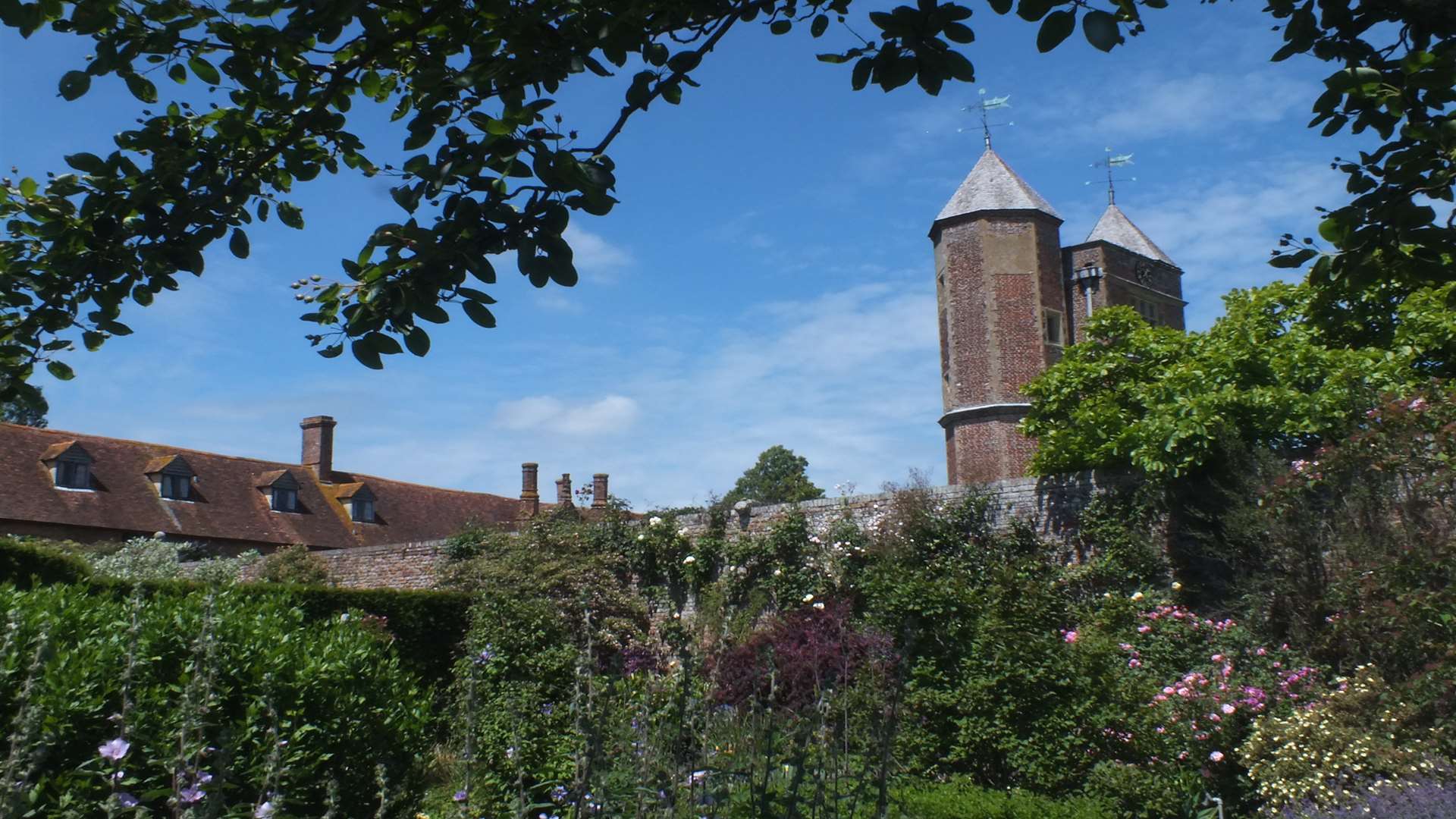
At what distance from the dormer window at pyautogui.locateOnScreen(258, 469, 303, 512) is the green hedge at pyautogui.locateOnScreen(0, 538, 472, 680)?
1555 cm

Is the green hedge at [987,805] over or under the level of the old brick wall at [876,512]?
under

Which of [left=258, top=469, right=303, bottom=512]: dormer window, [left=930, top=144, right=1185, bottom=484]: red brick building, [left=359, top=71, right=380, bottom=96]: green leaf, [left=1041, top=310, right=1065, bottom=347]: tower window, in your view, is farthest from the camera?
[left=258, top=469, right=303, bottom=512]: dormer window

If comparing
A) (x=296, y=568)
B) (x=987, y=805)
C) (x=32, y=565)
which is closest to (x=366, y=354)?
(x=987, y=805)

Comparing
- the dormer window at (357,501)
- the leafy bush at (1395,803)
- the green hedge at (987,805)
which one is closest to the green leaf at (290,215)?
the green hedge at (987,805)

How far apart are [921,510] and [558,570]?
458cm

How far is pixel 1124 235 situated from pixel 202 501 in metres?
24.3

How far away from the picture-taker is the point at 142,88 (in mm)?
3699

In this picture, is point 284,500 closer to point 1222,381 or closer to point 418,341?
point 1222,381

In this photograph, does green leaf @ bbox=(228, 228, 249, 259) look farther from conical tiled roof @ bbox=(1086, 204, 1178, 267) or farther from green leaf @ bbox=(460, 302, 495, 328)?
conical tiled roof @ bbox=(1086, 204, 1178, 267)

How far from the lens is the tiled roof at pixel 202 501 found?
82.0 feet

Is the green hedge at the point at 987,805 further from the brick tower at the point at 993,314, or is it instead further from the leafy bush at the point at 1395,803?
the brick tower at the point at 993,314

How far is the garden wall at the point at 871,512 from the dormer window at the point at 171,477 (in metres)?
11.7

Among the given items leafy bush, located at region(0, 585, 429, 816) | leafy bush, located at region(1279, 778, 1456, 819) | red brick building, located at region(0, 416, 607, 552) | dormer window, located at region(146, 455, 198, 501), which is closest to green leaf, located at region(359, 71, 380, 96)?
leafy bush, located at region(0, 585, 429, 816)

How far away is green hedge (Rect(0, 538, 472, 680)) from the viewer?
1263cm
